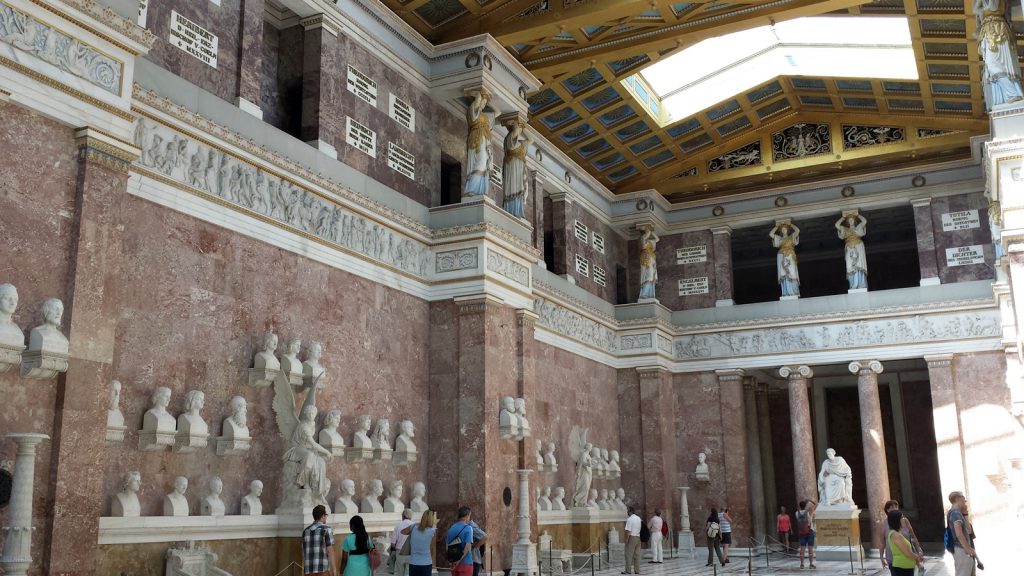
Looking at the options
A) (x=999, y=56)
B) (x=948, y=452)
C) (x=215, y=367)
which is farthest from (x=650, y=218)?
(x=215, y=367)

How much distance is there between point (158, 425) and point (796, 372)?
19.6m

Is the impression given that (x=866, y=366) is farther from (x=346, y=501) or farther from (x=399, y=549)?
(x=346, y=501)

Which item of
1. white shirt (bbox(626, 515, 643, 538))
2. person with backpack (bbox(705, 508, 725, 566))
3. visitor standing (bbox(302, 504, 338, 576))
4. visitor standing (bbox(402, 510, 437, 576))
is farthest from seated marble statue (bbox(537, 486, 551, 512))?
visitor standing (bbox(302, 504, 338, 576))

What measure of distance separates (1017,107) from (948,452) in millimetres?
11818

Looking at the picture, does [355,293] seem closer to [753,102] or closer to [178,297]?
[178,297]

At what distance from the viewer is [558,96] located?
2183 centimetres

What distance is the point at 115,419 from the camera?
10617 mm

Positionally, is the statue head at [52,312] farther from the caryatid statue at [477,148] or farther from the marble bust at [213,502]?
the caryatid statue at [477,148]

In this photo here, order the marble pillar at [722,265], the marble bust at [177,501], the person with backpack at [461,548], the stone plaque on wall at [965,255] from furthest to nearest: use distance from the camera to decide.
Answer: the marble pillar at [722,265]
the stone plaque on wall at [965,255]
the marble bust at [177,501]
the person with backpack at [461,548]

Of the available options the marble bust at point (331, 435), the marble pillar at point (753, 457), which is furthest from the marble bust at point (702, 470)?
the marble bust at point (331, 435)

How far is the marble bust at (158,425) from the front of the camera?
436 inches

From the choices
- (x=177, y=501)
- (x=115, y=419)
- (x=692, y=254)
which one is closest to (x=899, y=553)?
(x=177, y=501)

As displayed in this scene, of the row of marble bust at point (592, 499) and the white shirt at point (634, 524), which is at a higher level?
the row of marble bust at point (592, 499)

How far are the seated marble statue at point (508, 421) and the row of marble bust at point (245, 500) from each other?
1725mm
